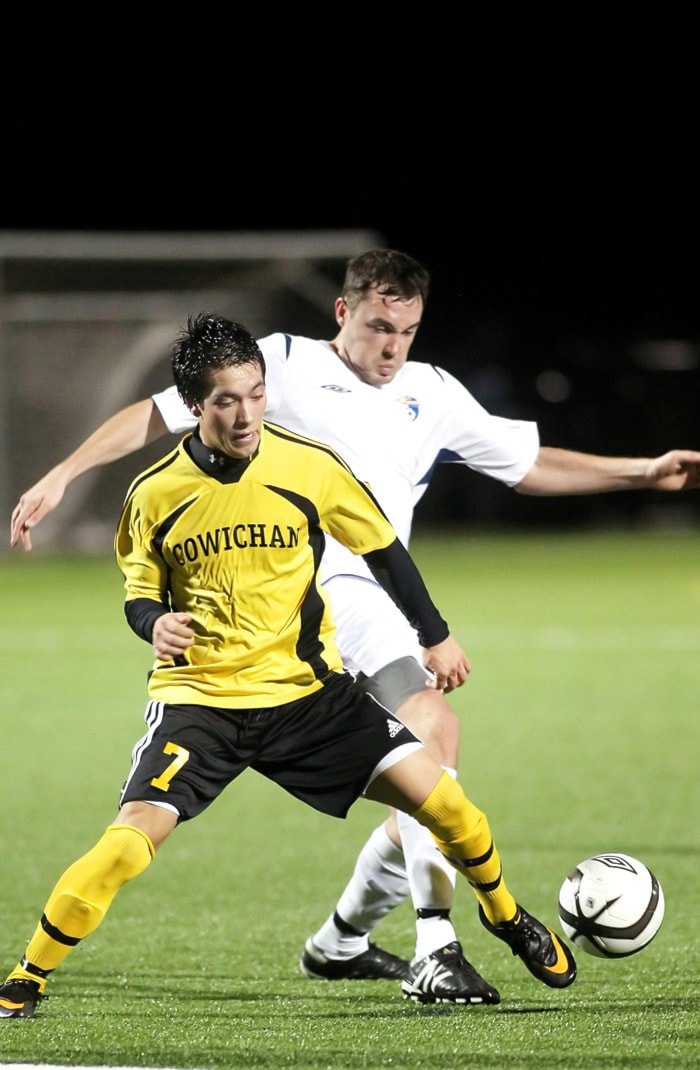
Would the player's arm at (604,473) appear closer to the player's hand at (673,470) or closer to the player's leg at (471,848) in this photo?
the player's hand at (673,470)

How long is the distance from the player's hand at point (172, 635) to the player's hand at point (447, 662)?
69cm

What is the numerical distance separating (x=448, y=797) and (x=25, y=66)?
26.6 m

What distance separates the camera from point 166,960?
16.8 ft

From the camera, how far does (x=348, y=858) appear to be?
273 inches

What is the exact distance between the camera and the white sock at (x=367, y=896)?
4.91 m

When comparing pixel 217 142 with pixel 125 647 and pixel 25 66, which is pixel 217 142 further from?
pixel 125 647

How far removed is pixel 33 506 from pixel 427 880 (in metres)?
1.50

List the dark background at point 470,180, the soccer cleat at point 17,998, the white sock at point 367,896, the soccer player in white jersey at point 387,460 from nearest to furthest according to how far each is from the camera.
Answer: the soccer cleat at point 17,998
the soccer player in white jersey at point 387,460
the white sock at point 367,896
the dark background at point 470,180

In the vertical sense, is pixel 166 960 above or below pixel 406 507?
below

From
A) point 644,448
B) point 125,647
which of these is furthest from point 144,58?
point 125,647

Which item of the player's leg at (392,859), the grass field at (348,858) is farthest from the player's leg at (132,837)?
the player's leg at (392,859)

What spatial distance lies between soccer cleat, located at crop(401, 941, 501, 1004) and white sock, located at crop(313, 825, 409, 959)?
44 centimetres

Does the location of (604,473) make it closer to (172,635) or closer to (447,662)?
(447,662)

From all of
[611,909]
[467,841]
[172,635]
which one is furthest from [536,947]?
[172,635]
